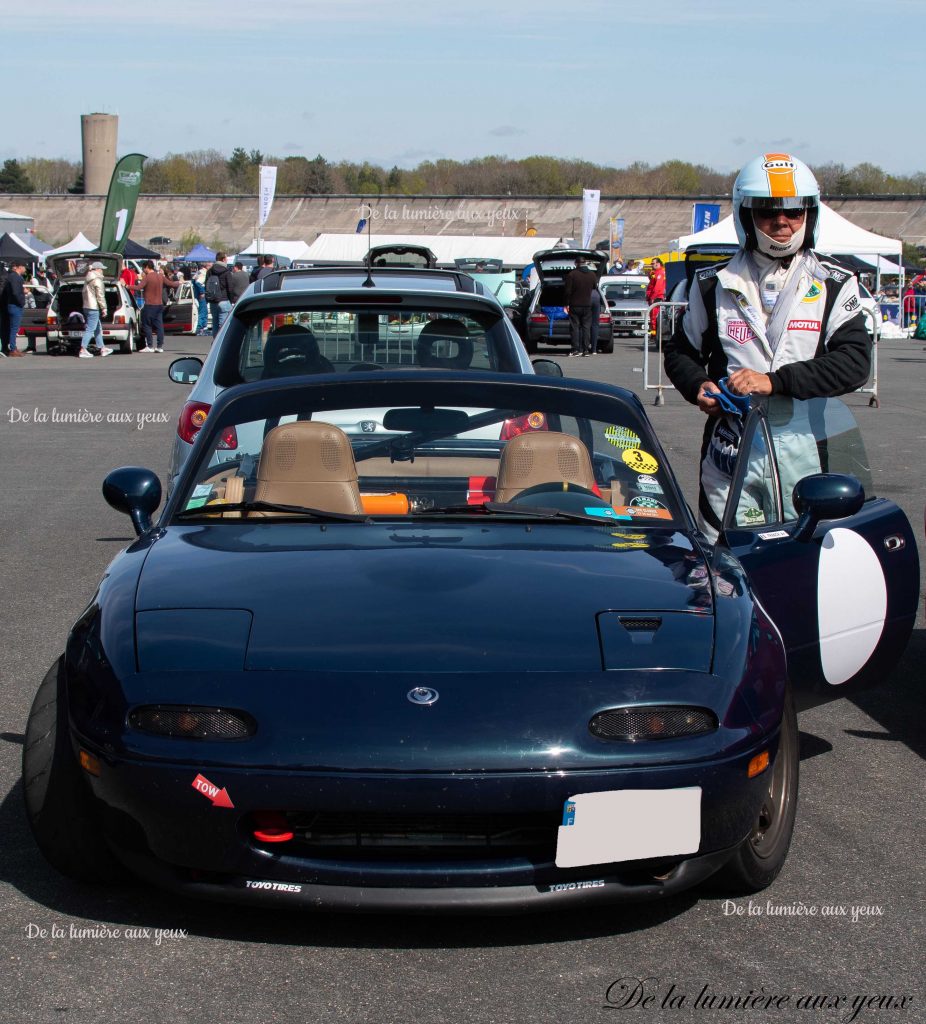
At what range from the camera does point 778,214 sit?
17.7 feet

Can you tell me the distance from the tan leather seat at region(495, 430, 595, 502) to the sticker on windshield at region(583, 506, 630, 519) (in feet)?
0.44

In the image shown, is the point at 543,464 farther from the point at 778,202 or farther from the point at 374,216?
the point at 374,216

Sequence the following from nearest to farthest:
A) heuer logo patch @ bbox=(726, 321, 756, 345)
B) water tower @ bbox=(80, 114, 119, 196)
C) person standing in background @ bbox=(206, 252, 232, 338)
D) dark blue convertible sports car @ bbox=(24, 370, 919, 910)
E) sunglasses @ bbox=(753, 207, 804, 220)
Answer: dark blue convertible sports car @ bbox=(24, 370, 919, 910) → sunglasses @ bbox=(753, 207, 804, 220) → heuer logo patch @ bbox=(726, 321, 756, 345) → person standing in background @ bbox=(206, 252, 232, 338) → water tower @ bbox=(80, 114, 119, 196)

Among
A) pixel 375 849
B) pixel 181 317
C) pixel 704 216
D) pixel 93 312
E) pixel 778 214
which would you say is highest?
pixel 778 214

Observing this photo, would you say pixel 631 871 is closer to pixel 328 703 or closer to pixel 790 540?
pixel 328 703

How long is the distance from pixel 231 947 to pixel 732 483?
2239mm

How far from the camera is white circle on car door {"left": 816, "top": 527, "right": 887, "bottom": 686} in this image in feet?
14.5

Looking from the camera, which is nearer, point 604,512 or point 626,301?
point 604,512

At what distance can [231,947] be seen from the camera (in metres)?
3.32

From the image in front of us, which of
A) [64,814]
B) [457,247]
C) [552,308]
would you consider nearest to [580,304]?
[552,308]

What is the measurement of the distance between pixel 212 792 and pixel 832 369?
3.07 meters

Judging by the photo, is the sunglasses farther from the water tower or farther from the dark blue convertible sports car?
the water tower

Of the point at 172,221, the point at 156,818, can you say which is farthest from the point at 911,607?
the point at 172,221

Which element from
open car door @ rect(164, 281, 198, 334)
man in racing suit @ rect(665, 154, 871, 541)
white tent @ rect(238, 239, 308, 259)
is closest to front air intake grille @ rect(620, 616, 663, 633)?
man in racing suit @ rect(665, 154, 871, 541)
